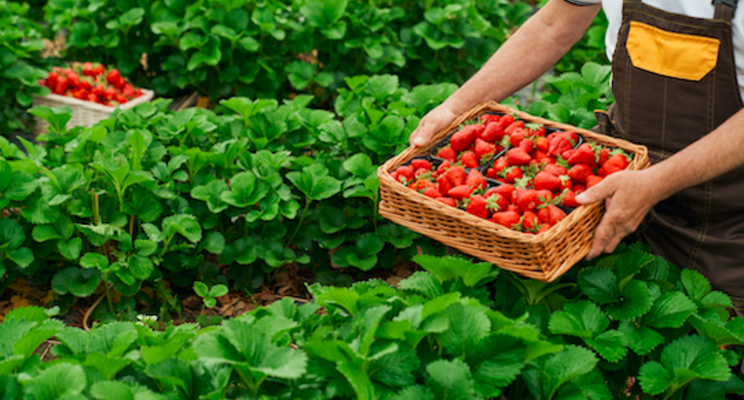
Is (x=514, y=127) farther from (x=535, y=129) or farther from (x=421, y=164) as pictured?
(x=421, y=164)

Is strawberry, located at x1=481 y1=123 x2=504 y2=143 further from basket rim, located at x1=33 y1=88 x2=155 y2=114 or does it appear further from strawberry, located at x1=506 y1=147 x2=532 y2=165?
basket rim, located at x1=33 y1=88 x2=155 y2=114

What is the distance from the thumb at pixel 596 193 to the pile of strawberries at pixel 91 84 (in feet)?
11.2

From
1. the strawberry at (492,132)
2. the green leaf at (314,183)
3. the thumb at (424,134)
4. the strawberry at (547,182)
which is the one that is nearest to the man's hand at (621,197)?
the strawberry at (547,182)

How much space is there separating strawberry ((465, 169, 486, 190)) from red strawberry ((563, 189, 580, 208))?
232 millimetres

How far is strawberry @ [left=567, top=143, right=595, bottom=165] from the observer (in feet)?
6.19

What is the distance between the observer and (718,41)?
173 centimetres

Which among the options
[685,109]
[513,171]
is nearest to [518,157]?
[513,171]

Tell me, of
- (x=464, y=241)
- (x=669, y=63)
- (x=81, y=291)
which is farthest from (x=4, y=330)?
(x=669, y=63)

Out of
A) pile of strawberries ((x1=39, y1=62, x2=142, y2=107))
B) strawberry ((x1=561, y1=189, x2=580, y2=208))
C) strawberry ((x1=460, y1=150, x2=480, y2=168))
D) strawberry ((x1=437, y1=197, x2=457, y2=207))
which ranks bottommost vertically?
pile of strawberries ((x1=39, y1=62, x2=142, y2=107))

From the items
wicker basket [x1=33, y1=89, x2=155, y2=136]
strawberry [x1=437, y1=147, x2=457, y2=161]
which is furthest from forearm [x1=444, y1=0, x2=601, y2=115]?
wicker basket [x1=33, y1=89, x2=155, y2=136]

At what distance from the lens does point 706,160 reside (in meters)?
1.69

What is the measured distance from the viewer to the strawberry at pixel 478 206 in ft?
5.67

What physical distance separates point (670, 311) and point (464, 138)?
0.81 m

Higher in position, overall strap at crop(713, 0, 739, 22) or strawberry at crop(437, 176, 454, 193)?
overall strap at crop(713, 0, 739, 22)
